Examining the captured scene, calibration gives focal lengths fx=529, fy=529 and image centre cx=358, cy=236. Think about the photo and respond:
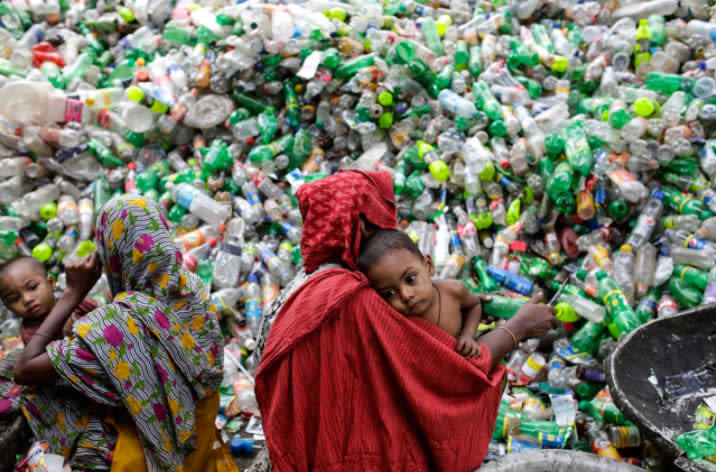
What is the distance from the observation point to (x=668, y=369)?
2344mm

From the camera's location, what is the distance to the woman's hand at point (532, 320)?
203 centimetres

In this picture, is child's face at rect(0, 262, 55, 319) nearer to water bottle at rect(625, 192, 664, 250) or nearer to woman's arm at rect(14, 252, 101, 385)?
woman's arm at rect(14, 252, 101, 385)

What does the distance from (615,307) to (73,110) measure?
4.54 metres

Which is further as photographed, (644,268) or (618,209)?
(618,209)

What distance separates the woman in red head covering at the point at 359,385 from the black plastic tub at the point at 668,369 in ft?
2.46

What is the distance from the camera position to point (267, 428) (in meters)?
1.76

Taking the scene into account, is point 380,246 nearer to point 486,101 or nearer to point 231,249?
point 231,249

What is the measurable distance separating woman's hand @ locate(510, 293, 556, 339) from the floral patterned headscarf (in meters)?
1.24

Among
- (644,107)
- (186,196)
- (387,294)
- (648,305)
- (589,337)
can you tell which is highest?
(644,107)

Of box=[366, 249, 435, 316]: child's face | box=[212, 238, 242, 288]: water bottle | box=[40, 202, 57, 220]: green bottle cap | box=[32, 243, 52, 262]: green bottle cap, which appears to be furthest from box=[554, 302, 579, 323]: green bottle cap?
box=[40, 202, 57, 220]: green bottle cap

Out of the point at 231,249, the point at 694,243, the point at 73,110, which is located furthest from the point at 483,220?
the point at 73,110

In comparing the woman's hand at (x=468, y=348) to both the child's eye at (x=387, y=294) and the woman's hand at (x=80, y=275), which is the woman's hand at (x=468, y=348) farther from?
the woman's hand at (x=80, y=275)

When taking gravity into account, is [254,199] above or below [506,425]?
above

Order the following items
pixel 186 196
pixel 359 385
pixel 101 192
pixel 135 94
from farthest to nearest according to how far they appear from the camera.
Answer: pixel 135 94
pixel 101 192
pixel 186 196
pixel 359 385
